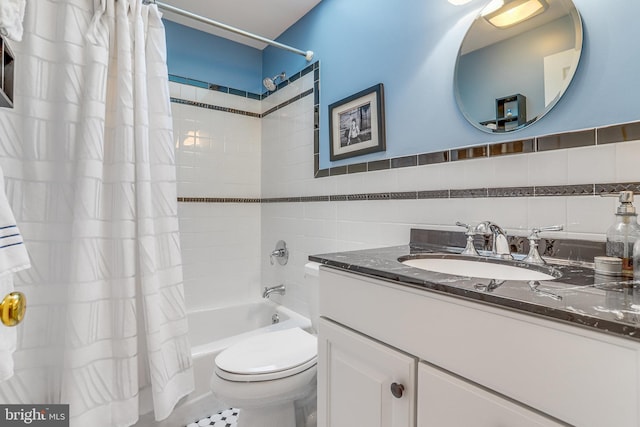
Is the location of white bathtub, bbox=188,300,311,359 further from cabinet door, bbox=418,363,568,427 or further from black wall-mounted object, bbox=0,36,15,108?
black wall-mounted object, bbox=0,36,15,108

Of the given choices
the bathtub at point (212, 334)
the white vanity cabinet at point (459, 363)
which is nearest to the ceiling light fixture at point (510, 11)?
the white vanity cabinet at point (459, 363)

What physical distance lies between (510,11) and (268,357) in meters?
1.60

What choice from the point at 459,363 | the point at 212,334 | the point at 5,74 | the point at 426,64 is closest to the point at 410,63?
the point at 426,64

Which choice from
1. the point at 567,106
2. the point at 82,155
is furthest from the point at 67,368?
the point at 567,106

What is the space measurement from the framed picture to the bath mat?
4.97 feet

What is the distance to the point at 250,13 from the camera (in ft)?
7.14

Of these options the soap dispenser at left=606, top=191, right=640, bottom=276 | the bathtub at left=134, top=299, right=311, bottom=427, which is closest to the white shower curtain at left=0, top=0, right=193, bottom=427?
the bathtub at left=134, top=299, right=311, bottom=427

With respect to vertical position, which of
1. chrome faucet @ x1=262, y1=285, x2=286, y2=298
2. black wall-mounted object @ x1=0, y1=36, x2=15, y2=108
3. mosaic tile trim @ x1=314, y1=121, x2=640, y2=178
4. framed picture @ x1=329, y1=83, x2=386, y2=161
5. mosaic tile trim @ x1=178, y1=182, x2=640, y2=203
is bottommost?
chrome faucet @ x1=262, y1=285, x2=286, y2=298

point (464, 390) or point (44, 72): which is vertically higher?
point (44, 72)

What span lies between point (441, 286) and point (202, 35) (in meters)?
2.49

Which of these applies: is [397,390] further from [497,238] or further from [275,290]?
[275,290]

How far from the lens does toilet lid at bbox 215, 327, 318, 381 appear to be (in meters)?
1.21

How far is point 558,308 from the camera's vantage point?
0.54 meters

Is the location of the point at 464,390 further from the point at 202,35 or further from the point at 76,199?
the point at 202,35
